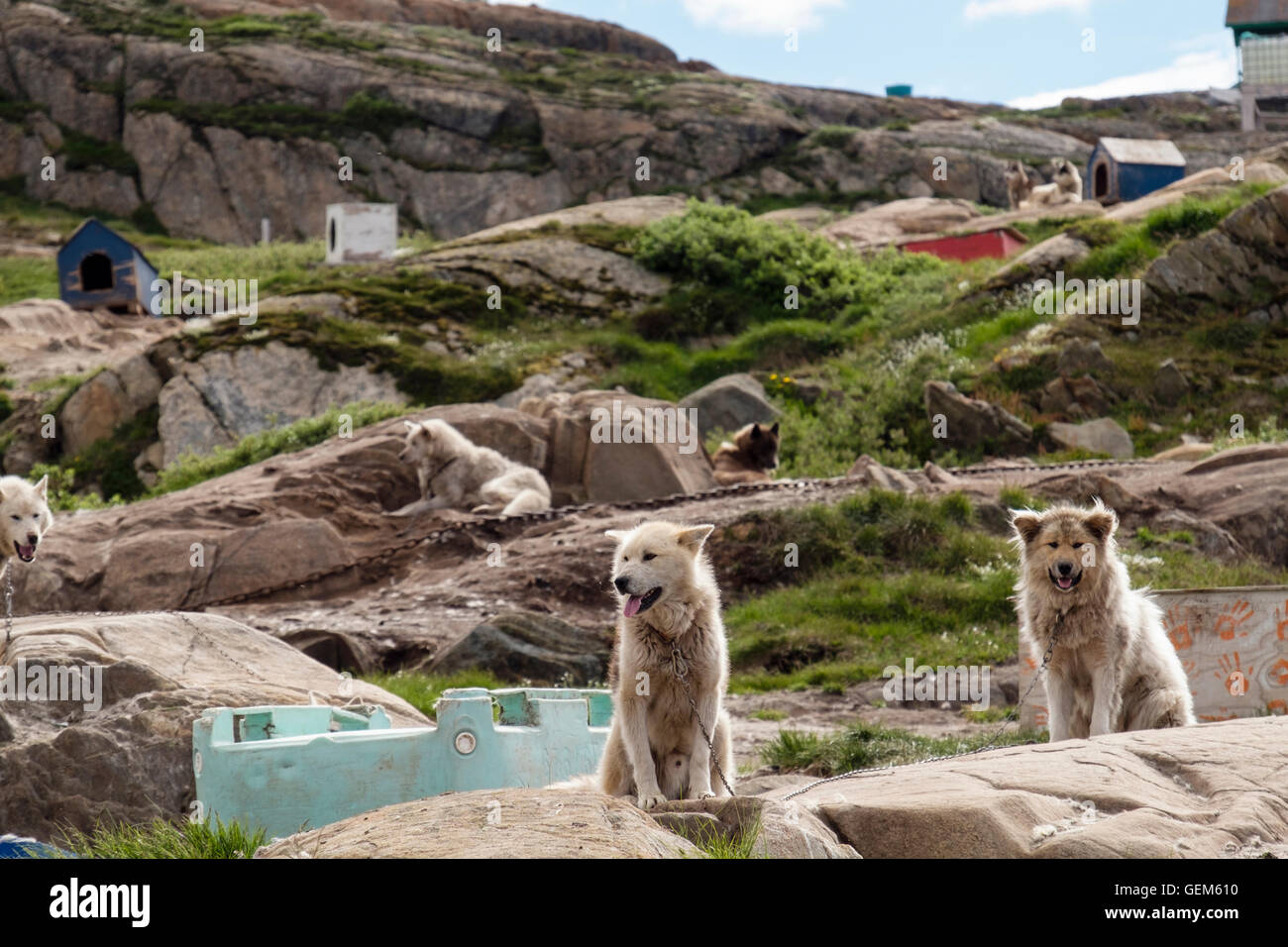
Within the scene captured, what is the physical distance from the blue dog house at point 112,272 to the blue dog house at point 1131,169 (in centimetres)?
2927

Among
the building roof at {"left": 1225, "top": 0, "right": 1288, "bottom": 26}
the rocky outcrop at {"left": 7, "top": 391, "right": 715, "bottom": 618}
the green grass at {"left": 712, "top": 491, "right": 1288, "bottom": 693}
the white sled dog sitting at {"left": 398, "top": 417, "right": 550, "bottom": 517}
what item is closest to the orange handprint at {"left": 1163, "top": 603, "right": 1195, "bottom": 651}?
the green grass at {"left": 712, "top": 491, "right": 1288, "bottom": 693}

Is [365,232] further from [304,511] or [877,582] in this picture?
[877,582]

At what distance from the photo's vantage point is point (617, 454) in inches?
773

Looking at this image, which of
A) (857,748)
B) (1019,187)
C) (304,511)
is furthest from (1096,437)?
(1019,187)

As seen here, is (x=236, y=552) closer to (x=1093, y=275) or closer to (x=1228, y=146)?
(x=1093, y=275)

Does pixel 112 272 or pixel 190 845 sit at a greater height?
pixel 112 272

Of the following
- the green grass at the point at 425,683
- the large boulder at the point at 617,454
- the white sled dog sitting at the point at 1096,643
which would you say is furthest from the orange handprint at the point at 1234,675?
the large boulder at the point at 617,454

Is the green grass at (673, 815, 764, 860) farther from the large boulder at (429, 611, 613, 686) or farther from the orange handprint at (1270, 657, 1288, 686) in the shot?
the large boulder at (429, 611, 613, 686)

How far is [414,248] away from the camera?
1494 inches

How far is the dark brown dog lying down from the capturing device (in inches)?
823

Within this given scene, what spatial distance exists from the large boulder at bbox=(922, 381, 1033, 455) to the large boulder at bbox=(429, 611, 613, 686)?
33.1ft

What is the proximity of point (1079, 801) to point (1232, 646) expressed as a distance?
5745mm
